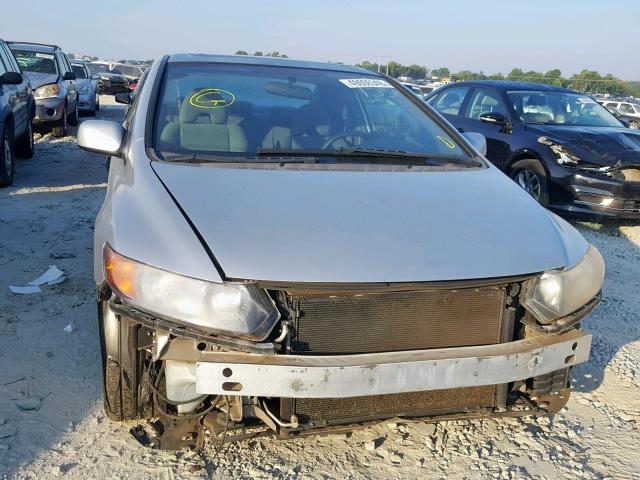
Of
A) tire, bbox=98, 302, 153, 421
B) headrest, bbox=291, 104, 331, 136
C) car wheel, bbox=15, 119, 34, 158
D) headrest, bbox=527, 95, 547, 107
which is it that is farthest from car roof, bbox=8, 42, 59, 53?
tire, bbox=98, 302, 153, 421

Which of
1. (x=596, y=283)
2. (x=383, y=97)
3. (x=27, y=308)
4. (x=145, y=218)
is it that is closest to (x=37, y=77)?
(x=27, y=308)

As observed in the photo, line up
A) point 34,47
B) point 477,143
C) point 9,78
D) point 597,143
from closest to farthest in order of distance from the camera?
point 477,143 < point 597,143 < point 9,78 < point 34,47

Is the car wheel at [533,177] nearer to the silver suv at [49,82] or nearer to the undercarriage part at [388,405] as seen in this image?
A: the undercarriage part at [388,405]

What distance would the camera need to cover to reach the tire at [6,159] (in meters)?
6.82

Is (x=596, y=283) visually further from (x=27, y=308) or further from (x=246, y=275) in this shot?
(x=27, y=308)

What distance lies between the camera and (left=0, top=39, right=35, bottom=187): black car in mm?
6887

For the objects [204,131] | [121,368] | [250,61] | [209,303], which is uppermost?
[250,61]

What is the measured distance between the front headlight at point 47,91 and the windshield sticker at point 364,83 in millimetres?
8060

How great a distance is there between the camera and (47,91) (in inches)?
404

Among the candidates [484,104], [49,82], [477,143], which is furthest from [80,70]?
[477,143]

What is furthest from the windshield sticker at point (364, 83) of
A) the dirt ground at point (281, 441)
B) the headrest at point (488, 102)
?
the headrest at point (488, 102)

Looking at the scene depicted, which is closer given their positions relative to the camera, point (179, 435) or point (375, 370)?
point (375, 370)

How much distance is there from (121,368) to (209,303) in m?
0.56

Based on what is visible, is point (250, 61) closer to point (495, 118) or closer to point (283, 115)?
point (283, 115)
